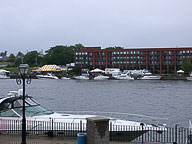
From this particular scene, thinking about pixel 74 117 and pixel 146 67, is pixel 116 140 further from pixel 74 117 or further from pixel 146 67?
pixel 146 67

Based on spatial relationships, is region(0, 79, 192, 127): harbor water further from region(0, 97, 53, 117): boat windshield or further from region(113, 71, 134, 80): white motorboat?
region(113, 71, 134, 80): white motorboat

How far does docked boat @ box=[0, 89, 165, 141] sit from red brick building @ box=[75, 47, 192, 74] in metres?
134

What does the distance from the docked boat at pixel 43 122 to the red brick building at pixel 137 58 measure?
134m

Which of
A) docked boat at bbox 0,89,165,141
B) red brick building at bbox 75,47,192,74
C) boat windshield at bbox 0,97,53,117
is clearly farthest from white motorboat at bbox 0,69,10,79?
boat windshield at bbox 0,97,53,117

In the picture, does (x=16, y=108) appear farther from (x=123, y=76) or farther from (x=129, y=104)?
(x=123, y=76)

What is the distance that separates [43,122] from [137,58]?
138m

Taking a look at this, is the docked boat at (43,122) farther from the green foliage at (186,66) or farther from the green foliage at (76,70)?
the green foliage at (76,70)

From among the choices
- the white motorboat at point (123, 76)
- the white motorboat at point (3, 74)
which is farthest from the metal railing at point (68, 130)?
the white motorboat at point (3, 74)

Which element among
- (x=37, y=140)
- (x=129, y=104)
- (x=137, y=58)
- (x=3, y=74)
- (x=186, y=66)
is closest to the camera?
(x=37, y=140)

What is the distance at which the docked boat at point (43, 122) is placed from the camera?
18.5m

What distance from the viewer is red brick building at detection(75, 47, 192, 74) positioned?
150 meters

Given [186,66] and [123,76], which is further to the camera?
[123,76]

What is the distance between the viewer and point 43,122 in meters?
19.0

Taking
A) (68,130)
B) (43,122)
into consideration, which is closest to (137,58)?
(43,122)
